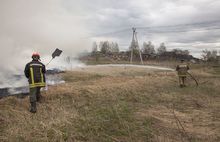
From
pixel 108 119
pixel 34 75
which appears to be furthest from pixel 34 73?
pixel 108 119

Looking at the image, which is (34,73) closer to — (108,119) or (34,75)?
(34,75)

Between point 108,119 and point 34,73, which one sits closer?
point 108,119

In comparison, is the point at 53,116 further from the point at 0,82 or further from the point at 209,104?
the point at 0,82

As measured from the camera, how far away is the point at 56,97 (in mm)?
11305

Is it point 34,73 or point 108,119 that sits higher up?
point 34,73

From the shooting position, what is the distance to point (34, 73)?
9078mm

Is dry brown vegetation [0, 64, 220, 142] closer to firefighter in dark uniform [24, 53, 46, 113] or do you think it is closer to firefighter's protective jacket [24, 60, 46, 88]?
firefighter in dark uniform [24, 53, 46, 113]

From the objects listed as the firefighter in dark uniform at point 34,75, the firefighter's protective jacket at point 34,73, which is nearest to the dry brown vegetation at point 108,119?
the firefighter in dark uniform at point 34,75

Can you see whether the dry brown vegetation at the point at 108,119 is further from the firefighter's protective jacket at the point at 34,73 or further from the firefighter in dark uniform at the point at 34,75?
the firefighter's protective jacket at the point at 34,73

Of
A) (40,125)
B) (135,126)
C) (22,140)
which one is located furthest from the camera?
(135,126)

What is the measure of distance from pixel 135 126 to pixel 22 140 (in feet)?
9.95

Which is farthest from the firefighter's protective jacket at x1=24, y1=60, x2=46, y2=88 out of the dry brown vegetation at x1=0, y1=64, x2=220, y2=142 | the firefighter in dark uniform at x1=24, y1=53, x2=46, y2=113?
the dry brown vegetation at x1=0, y1=64, x2=220, y2=142

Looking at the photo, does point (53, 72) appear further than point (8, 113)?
Yes

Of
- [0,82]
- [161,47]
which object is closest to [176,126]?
[0,82]
